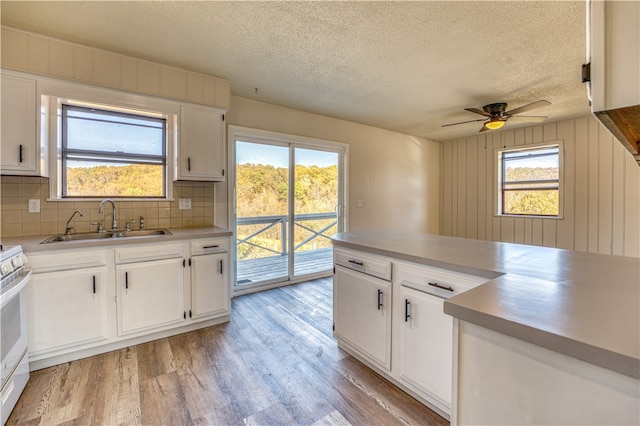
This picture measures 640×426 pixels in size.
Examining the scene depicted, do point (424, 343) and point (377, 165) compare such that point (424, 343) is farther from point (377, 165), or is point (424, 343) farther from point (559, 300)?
point (377, 165)

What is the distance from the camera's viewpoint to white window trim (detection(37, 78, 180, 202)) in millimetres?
2297

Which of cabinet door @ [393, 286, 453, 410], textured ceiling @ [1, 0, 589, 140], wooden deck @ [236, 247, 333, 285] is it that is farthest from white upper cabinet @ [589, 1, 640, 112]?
wooden deck @ [236, 247, 333, 285]

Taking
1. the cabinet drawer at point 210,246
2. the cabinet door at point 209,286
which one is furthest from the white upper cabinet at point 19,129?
the cabinet door at point 209,286

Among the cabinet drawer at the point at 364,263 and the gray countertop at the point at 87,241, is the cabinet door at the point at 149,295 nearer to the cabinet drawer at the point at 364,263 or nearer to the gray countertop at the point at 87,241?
the gray countertop at the point at 87,241

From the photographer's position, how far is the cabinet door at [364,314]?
186 cm

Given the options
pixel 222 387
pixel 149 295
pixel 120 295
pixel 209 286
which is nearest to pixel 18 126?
pixel 120 295

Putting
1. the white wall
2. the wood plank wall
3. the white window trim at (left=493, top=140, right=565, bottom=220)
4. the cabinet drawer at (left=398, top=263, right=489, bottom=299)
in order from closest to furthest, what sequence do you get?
the cabinet drawer at (left=398, top=263, right=489, bottom=299) < the white wall < the wood plank wall < the white window trim at (left=493, top=140, right=565, bottom=220)

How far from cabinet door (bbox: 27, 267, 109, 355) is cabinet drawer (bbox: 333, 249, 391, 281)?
1841mm

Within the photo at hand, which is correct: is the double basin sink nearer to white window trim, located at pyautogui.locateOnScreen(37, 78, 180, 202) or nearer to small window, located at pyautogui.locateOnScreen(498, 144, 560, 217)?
white window trim, located at pyautogui.locateOnScreen(37, 78, 180, 202)

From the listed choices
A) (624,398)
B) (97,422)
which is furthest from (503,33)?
(97,422)

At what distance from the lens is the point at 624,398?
62 centimetres

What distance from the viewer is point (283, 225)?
401 cm

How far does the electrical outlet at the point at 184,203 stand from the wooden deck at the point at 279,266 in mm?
993

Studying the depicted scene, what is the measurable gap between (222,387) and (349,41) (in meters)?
2.68
